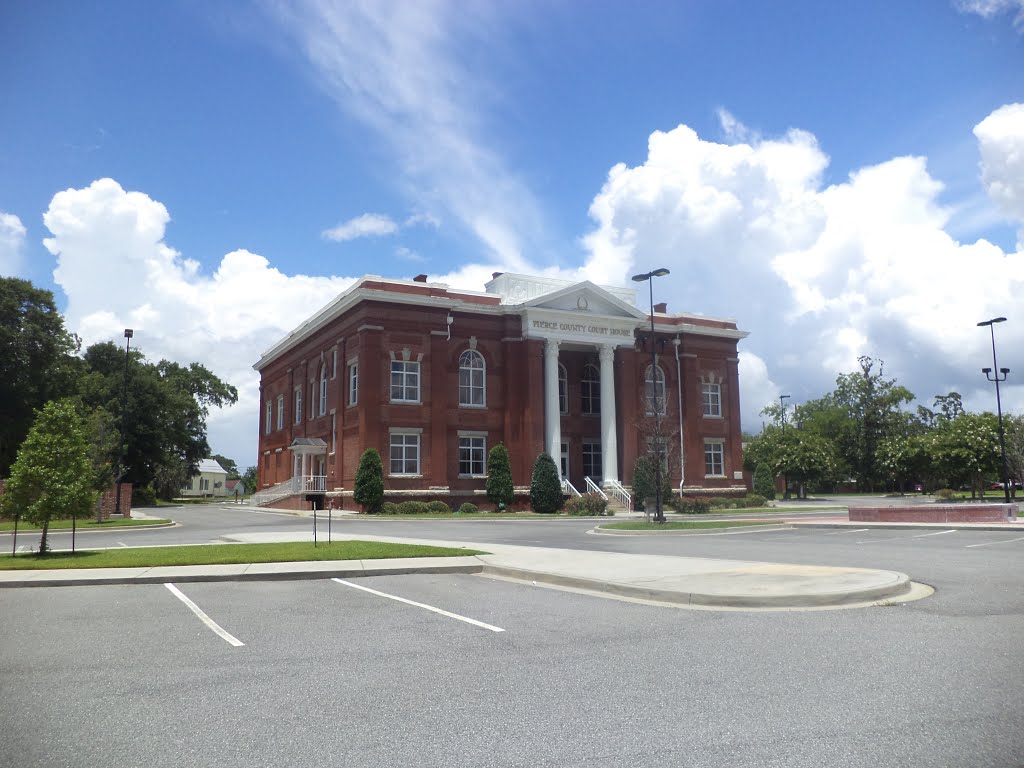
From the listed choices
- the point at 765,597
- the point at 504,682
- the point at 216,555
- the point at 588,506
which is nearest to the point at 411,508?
the point at 588,506

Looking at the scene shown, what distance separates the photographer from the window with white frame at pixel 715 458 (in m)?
52.4

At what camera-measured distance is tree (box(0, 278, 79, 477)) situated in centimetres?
5097

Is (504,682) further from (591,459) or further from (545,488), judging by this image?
(591,459)

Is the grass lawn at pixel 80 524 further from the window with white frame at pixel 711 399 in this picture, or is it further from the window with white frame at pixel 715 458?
the window with white frame at pixel 711 399

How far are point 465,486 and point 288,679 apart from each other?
37.5m

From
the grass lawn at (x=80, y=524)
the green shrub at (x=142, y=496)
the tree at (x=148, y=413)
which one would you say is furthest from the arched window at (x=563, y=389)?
the green shrub at (x=142, y=496)

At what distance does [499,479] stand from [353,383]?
9.59 meters

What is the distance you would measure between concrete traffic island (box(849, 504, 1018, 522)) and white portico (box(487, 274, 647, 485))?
18.3 meters

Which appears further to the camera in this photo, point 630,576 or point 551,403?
point 551,403

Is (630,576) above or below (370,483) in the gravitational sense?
below

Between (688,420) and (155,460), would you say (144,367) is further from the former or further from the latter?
(688,420)

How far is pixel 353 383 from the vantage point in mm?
44188

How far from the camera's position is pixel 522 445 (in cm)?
4509

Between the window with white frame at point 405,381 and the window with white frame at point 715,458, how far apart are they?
20.2m
